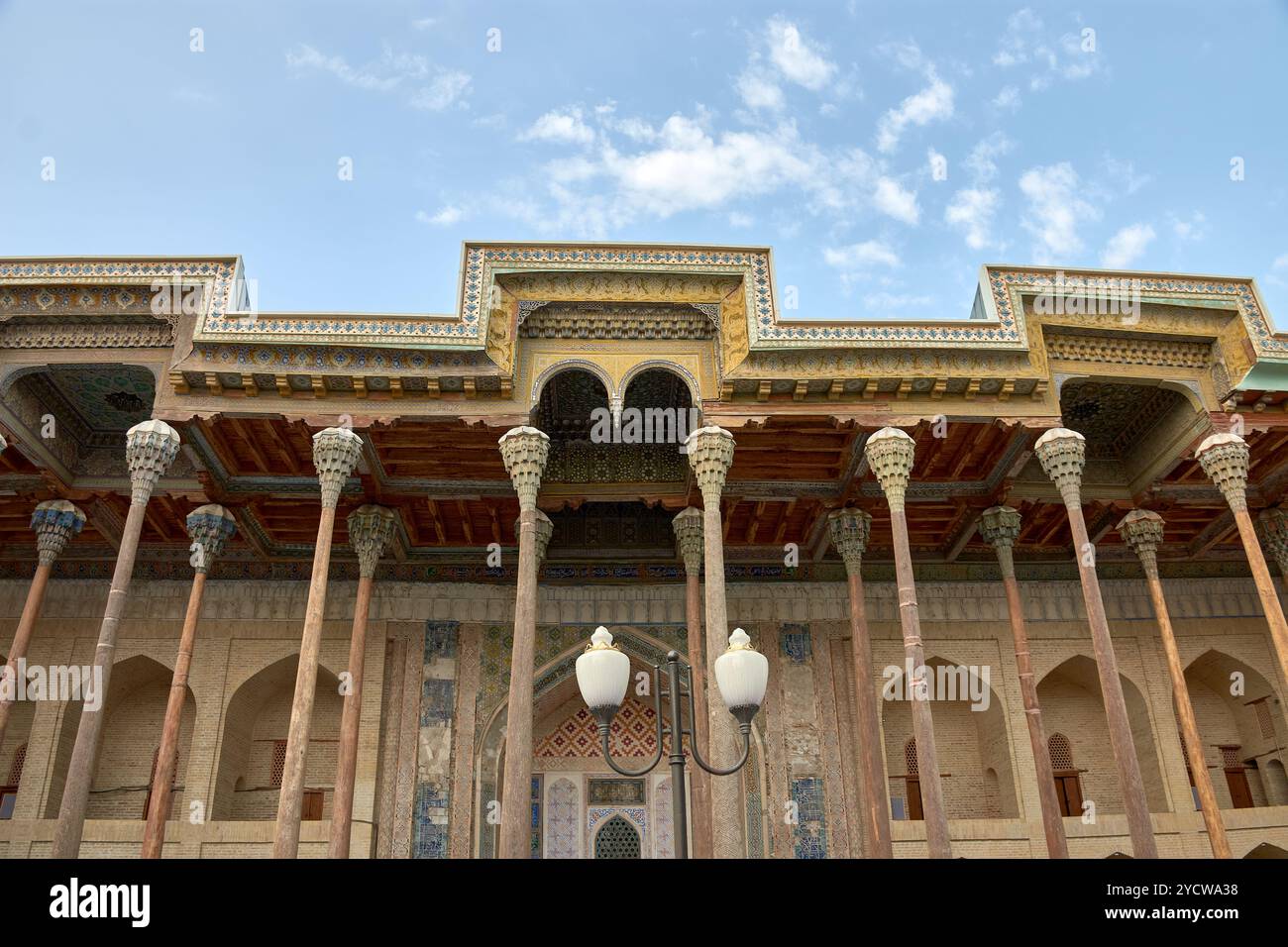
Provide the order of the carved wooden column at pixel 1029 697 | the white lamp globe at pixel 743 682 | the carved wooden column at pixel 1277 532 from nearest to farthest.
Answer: the white lamp globe at pixel 743 682, the carved wooden column at pixel 1029 697, the carved wooden column at pixel 1277 532

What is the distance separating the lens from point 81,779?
8.88m

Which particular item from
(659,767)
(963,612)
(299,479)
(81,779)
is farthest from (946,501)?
(81,779)

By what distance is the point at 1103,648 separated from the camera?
31.5ft

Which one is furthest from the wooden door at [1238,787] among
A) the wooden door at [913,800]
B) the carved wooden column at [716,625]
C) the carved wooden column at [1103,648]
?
the carved wooden column at [716,625]

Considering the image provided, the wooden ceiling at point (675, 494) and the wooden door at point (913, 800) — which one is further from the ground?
the wooden ceiling at point (675, 494)

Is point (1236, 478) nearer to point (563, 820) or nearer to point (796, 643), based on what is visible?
point (796, 643)

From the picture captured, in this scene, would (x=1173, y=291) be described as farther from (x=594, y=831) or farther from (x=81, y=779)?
(x=81, y=779)

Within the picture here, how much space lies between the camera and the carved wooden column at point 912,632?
29.1 feet

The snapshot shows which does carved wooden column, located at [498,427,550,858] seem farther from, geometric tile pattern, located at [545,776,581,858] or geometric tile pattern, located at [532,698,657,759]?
geometric tile pattern, located at [532,698,657,759]

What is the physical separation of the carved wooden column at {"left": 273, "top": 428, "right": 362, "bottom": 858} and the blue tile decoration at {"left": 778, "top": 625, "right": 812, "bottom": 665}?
245 inches

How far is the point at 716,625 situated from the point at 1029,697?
3.95 metres

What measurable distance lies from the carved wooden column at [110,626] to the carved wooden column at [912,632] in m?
6.68

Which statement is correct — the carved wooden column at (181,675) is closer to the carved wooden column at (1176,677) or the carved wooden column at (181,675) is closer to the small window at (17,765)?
the small window at (17,765)
